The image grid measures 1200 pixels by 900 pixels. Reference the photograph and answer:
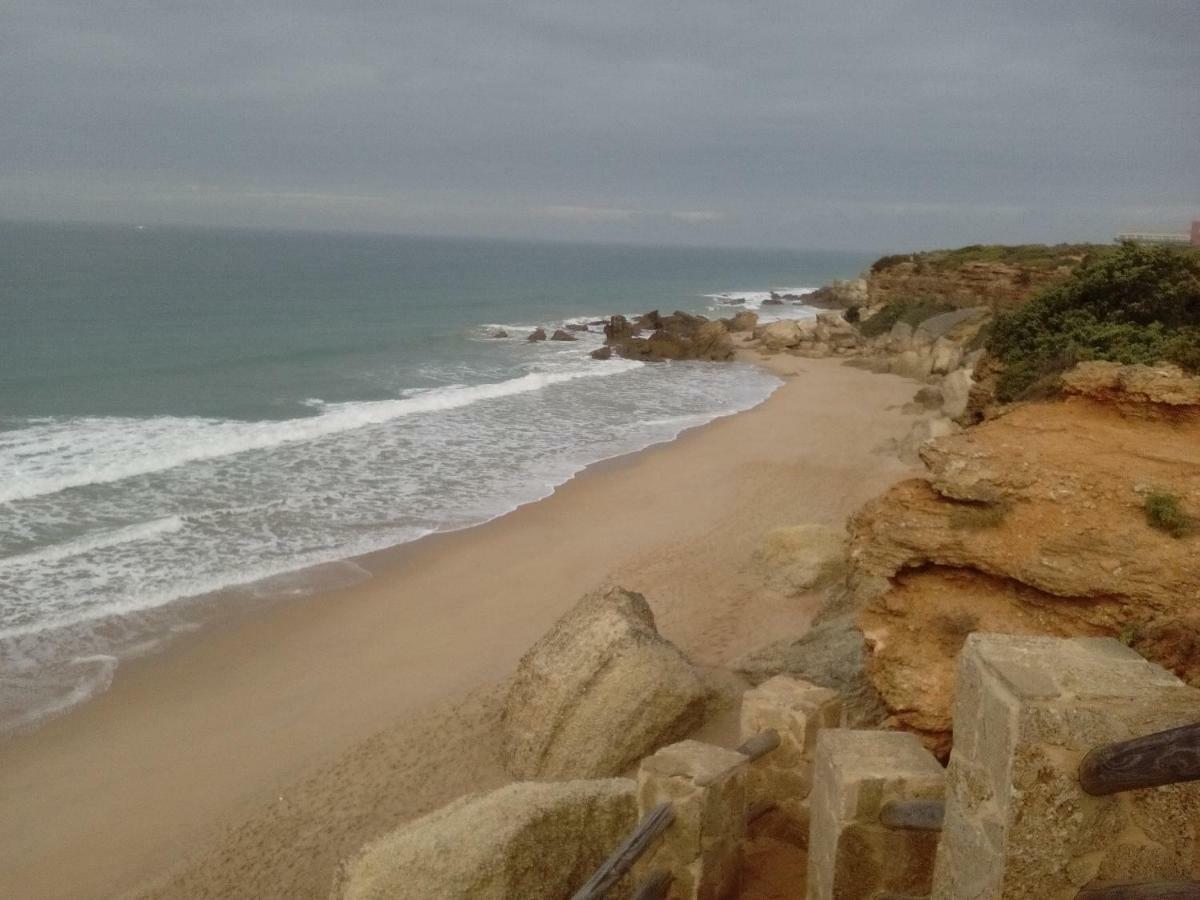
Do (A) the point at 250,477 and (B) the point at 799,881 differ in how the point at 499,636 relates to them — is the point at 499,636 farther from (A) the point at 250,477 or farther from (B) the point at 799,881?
(A) the point at 250,477

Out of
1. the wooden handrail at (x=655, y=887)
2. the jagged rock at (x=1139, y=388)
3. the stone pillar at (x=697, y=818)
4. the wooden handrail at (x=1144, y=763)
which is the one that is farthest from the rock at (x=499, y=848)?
the jagged rock at (x=1139, y=388)

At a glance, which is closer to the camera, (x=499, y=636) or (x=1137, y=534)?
(x=1137, y=534)

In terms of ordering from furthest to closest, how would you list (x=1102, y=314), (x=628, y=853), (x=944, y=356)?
(x=944, y=356) → (x=1102, y=314) → (x=628, y=853)

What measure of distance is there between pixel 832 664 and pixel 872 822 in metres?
4.59

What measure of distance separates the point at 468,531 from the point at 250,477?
20.0ft

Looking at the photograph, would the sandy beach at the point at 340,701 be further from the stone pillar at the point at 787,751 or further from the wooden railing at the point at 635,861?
the wooden railing at the point at 635,861

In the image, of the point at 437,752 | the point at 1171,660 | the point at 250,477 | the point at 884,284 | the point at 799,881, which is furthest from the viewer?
the point at 884,284

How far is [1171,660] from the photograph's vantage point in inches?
197

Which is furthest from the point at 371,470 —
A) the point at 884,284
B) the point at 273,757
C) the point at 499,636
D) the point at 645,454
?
the point at 884,284

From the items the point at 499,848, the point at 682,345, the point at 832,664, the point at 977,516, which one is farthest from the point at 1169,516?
the point at 682,345

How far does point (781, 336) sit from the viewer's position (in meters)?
47.1

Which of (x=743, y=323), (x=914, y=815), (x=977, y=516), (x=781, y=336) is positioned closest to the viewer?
(x=914, y=815)

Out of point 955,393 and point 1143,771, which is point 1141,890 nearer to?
point 1143,771

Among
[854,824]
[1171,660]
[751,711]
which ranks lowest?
[751,711]
